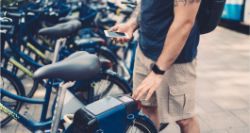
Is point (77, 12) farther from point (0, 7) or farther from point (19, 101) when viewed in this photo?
point (19, 101)

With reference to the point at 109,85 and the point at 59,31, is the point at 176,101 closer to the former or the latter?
the point at 109,85

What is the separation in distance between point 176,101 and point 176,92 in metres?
0.06

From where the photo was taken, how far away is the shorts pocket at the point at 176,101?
244 centimetres

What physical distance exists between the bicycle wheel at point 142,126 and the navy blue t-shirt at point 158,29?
390 millimetres

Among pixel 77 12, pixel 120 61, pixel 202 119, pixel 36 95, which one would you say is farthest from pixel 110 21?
pixel 202 119

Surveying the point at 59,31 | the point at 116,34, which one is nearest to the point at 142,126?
the point at 116,34

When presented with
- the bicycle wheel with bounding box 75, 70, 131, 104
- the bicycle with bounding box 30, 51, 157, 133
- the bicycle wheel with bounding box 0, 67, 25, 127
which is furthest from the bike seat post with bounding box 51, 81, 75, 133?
the bicycle wheel with bounding box 0, 67, 25, 127

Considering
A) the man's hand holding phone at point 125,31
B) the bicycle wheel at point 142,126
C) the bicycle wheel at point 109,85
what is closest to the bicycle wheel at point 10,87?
the bicycle wheel at point 109,85

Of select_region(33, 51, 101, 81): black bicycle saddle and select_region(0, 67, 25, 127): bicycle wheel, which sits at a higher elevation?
select_region(33, 51, 101, 81): black bicycle saddle

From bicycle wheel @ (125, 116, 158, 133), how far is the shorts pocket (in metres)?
0.16

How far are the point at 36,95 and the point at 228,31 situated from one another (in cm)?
587

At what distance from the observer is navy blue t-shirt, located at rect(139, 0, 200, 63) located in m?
2.29

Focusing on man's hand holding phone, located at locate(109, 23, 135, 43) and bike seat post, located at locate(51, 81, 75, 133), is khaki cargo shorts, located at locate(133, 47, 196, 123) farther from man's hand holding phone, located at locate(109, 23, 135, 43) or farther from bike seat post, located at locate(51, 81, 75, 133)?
bike seat post, located at locate(51, 81, 75, 133)

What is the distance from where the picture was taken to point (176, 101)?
8.05 ft
